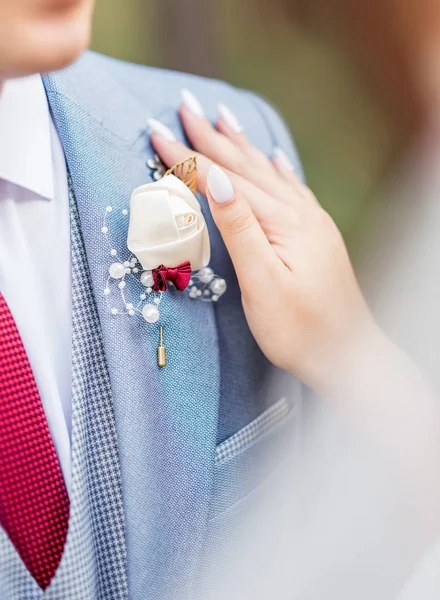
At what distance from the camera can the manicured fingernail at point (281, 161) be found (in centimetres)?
80

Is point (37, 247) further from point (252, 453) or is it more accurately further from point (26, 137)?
point (252, 453)

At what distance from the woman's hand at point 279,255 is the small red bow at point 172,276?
0.06 m

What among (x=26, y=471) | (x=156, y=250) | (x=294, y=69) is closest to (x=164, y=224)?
(x=156, y=250)

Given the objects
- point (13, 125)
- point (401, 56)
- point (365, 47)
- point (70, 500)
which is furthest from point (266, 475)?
point (365, 47)

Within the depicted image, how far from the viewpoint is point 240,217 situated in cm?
62

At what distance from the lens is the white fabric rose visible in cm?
58

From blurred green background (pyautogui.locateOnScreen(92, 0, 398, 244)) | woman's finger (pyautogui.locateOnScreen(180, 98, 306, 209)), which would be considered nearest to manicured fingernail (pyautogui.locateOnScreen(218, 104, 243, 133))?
woman's finger (pyautogui.locateOnScreen(180, 98, 306, 209))

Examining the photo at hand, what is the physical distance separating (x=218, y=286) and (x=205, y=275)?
0.02 meters

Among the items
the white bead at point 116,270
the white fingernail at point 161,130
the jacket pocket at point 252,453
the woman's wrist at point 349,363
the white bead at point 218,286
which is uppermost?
the white fingernail at point 161,130

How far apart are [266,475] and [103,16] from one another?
5.48ft

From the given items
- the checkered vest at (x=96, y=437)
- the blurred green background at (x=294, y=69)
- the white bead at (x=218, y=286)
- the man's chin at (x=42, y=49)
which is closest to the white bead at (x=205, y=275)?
the white bead at (x=218, y=286)

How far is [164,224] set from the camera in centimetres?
58

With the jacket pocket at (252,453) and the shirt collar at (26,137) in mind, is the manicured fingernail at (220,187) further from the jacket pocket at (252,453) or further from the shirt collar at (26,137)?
the jacket pocket at (252,453)

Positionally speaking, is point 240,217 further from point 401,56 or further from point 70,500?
point 401,56
